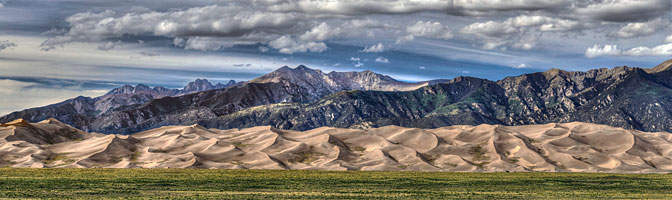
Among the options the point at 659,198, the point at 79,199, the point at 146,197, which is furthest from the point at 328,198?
the point at 659,198

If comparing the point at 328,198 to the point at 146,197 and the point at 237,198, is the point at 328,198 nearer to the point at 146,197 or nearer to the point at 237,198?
the point at 237,198

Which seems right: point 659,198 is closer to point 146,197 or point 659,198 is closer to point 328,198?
point 328,198

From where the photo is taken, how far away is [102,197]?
107125mm

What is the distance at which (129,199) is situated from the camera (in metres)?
103

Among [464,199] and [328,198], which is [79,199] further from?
[464,199]

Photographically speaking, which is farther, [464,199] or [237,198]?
[464,199]

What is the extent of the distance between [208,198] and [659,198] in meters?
78.2

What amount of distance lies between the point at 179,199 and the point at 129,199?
697 cm

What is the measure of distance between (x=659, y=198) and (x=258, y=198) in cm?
7082

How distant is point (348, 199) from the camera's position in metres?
110


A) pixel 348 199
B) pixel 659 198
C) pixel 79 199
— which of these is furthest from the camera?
pixel 659 198

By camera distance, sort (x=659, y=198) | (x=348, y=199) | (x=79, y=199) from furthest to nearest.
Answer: (x=659, y=198) → (x=348, y=199) → (x=79, y=199)

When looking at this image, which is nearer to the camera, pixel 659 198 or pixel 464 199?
pixel 464 199

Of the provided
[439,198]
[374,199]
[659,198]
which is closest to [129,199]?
→ [374,199]
